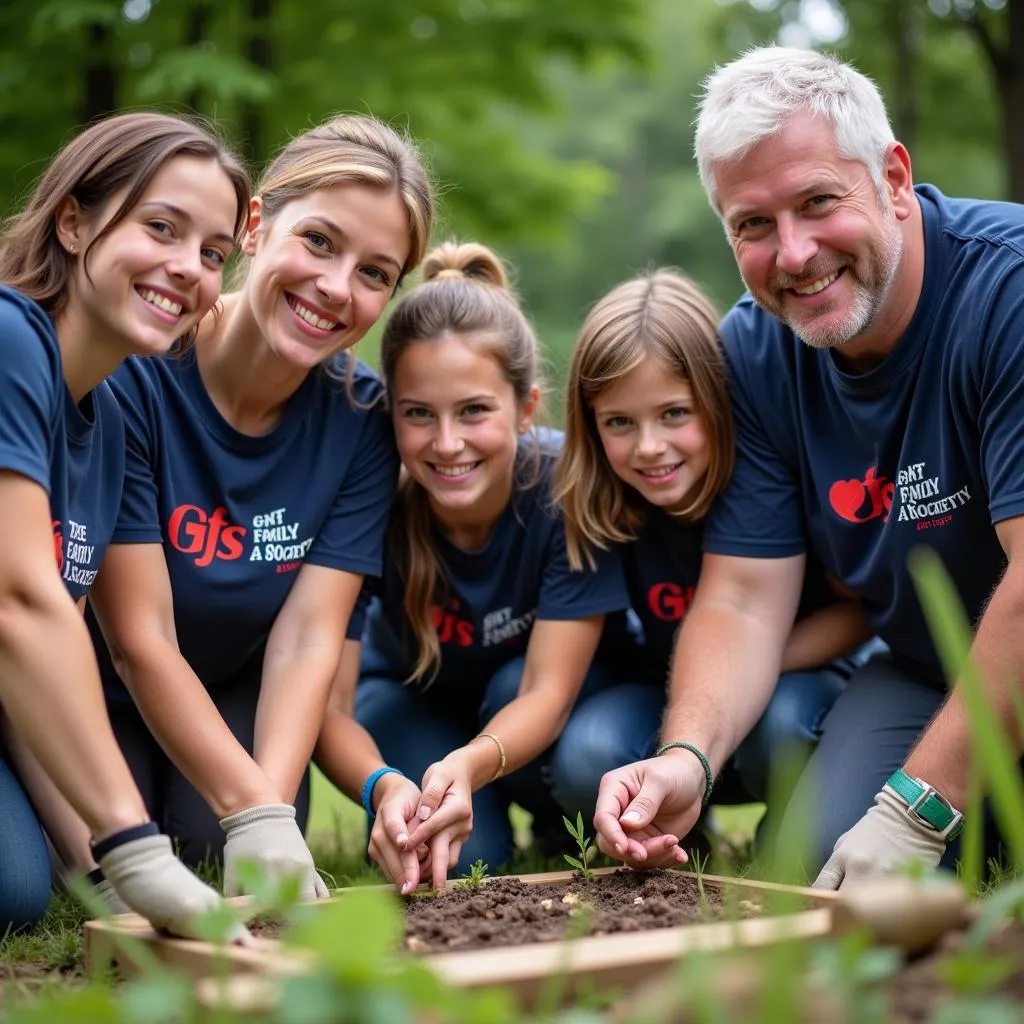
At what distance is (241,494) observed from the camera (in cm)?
301

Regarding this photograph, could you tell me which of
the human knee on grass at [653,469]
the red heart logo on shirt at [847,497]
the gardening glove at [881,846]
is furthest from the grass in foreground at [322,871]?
the red heart logo on shirt at [847,497]

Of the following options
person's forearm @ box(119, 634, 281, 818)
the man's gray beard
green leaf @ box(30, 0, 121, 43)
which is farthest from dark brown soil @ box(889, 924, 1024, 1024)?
green leaf @ box(30, 0, 121, 43)

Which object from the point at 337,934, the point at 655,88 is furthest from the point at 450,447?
the point at 655,88

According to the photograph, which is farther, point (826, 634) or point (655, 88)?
point (655, 88)

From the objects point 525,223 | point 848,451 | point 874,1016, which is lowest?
point 874,1016

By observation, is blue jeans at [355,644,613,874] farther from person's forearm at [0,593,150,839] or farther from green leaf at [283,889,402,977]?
green leaf at [283,889,402,977]

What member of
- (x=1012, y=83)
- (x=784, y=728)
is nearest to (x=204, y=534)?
(x=784, y=728)

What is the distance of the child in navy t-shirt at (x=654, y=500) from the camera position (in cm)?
306

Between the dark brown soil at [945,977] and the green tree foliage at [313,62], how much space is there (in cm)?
649

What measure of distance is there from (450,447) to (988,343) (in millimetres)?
1215

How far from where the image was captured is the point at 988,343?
2.63 m

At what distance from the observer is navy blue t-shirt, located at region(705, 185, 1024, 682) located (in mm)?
2643

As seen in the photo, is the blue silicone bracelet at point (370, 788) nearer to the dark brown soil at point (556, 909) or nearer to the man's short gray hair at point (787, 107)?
the dark brown soil at point (556, 909)

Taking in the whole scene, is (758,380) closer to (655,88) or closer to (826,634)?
(826,634)
